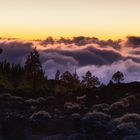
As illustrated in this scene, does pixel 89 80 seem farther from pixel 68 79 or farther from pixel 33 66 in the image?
pixel 33 66

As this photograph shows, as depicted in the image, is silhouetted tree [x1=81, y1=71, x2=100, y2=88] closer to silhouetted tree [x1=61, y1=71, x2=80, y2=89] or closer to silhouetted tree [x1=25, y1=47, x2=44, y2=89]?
silhouetted tree [x1=61, y1=71, x2=80, y2=89]

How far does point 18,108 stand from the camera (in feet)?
133

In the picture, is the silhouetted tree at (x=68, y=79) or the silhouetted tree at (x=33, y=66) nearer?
the silhouetted tree at (x=33, y=66)

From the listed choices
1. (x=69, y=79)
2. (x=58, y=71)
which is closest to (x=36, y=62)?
(x=69, y=79)

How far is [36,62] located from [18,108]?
181ft

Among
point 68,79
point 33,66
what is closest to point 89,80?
point 68,79

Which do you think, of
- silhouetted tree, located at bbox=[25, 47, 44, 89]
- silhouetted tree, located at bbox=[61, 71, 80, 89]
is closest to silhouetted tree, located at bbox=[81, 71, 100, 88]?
silhouetted tree, located at bbox=[61, 71, 80, 89]

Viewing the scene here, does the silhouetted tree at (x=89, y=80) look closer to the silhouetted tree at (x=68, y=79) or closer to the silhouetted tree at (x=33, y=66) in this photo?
the silhouetted tree at (x=68, y=79)

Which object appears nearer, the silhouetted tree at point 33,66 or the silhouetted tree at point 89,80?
the silhouetted tree at point 33,66

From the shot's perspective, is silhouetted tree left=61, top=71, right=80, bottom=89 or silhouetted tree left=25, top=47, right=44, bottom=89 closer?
silhouetted tree left=25, top=47, right=44, bottom=89

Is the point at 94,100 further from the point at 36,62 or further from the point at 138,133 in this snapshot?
the point at 36,62

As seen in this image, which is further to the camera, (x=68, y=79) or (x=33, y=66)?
(x=68, y=79)

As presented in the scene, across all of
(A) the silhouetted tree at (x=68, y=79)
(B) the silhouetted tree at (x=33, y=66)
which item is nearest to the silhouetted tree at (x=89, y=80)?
(A) the silhouetted tree at (x=68, y=79)

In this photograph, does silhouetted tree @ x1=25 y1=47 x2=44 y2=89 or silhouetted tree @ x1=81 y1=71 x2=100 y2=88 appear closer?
silhouetted tree @ x1=25 y1=47 x2=44 y2=89
